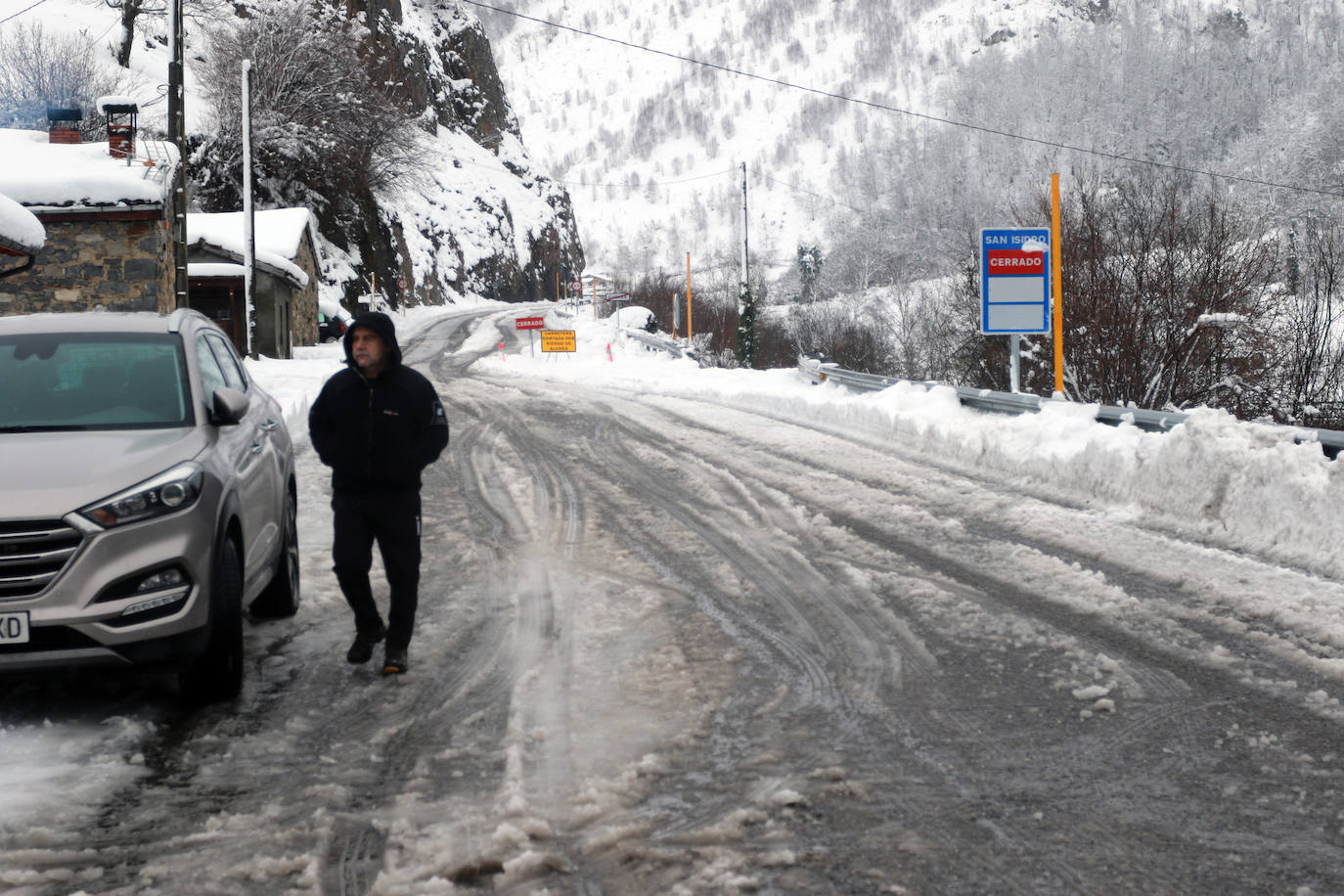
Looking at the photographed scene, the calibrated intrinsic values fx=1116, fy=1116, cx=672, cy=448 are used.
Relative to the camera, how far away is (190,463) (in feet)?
15.5

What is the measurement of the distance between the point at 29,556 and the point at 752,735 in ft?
9.24

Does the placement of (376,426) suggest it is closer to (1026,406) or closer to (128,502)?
(128,502)

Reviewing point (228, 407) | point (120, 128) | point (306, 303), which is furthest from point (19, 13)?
point (228, 407)

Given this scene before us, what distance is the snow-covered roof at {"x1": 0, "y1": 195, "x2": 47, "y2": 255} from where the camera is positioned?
33.7ft

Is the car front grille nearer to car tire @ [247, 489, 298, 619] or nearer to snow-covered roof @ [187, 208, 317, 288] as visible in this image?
car tire @ [247, 489, 298, 619]

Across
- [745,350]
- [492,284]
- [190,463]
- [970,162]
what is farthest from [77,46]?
[970,162]

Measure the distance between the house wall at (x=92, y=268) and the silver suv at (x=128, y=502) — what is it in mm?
19377

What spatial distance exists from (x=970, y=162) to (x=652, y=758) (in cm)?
14636

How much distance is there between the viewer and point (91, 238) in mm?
23250

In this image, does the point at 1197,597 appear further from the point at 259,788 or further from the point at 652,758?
the point at 259,788

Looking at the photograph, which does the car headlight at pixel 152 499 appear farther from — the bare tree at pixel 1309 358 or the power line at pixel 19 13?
the power line at pixel 19 13

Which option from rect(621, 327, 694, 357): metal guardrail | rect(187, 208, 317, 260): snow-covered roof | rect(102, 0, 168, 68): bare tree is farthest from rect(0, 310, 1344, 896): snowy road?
rect(102, 0, 168, 68): bare tree

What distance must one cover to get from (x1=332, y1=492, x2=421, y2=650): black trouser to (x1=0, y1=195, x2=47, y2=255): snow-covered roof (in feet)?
22.8

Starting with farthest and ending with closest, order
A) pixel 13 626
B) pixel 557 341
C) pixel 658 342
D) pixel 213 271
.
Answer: pixel 557 341, pixel 658 342, pixel 213 271, pixel 13 626
